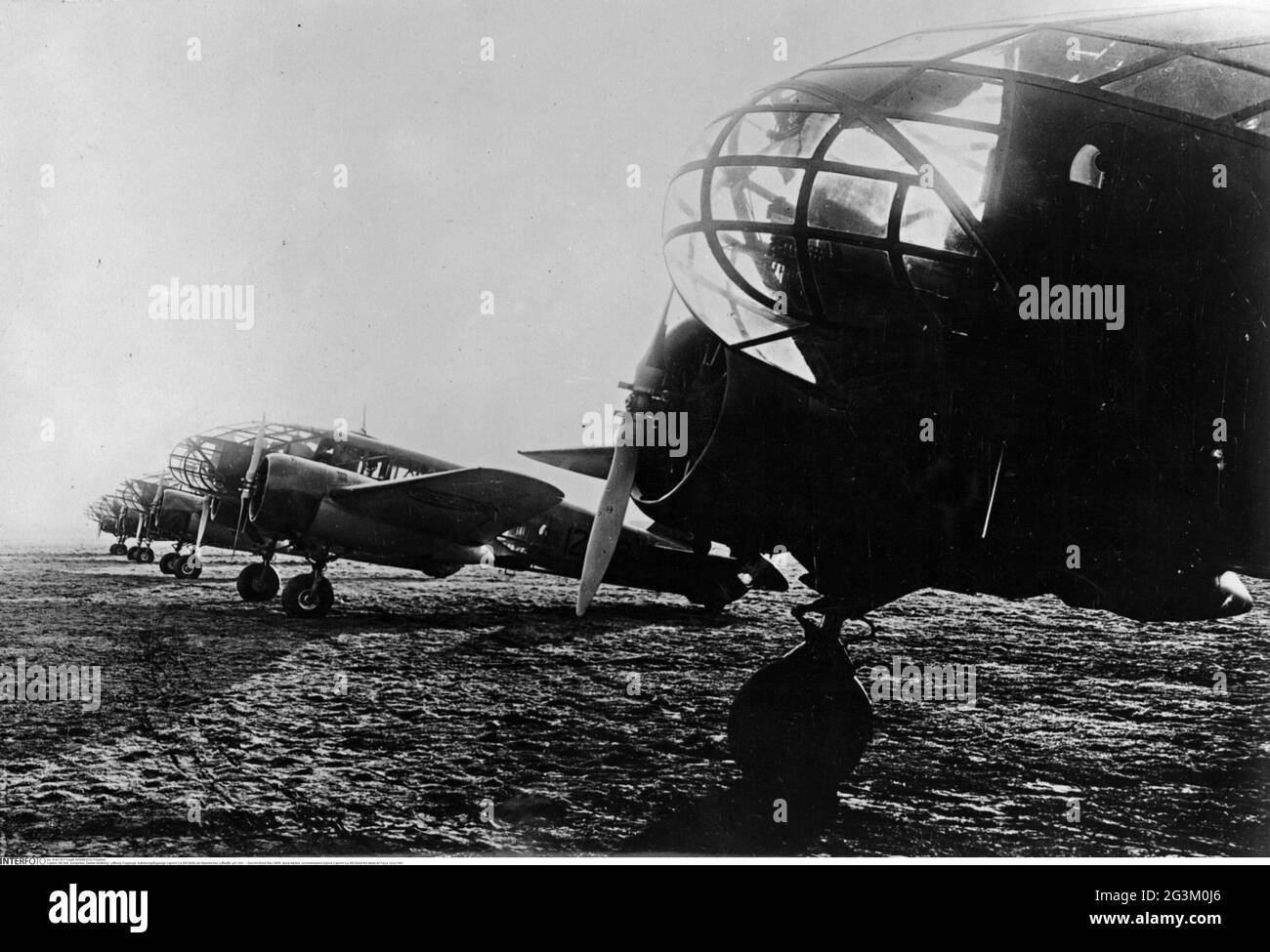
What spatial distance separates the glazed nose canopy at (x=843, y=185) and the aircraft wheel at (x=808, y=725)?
2153 millimetres

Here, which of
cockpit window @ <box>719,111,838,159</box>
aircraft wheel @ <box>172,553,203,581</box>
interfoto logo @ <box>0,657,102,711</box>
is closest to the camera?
cockpit window @ <box>719,111,838,159</box>

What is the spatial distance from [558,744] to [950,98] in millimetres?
5107

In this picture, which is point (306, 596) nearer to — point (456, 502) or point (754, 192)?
point (456, 502)

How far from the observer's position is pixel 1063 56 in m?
2.69

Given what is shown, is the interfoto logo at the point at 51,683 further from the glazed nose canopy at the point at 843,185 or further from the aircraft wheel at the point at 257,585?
the glazed nose canopy at the point at 843,185

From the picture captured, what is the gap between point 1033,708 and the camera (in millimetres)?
7570

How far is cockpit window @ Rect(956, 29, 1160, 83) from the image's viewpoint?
2633mm

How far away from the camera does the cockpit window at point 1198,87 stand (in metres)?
2.57

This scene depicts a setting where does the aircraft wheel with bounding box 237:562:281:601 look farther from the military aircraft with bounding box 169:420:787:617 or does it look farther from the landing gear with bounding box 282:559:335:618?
the landing gear with bounding box 282:559:335:618

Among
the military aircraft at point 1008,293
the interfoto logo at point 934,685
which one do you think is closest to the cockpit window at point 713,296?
the military aircraft at point 1008,293

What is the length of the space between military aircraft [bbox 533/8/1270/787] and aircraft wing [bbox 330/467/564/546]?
7444mm

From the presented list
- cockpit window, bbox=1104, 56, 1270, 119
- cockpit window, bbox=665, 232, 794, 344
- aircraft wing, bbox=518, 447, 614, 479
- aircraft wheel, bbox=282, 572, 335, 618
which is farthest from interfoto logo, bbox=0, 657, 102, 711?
cockpit window, bbox=1104, 56, 1270, 119
